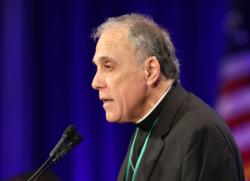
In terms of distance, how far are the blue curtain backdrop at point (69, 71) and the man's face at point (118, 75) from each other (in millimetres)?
1846

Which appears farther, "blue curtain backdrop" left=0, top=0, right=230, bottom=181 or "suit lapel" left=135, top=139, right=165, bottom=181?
"blue curtain backdrop" left=0, top=0, right=230, bottom=181

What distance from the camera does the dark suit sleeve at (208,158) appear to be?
5.38 feet

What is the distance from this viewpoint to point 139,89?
1.90m

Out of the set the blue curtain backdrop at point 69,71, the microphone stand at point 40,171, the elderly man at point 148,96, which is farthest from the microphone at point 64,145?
the blue curtain backdrop at point 69,71

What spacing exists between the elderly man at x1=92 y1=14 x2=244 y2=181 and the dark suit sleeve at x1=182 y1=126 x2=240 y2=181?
0.03 m

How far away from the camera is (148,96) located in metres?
1.91

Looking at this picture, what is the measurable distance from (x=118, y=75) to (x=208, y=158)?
42 cm

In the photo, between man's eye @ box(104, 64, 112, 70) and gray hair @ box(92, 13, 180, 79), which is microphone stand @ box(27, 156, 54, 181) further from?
gray hair @ box(92, 13, 180, 79)

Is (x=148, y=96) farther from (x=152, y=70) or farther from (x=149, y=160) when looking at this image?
(x=149, y=160)

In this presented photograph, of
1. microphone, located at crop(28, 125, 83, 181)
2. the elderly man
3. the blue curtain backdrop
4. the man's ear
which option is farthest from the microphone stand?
the blue curtain backdrop

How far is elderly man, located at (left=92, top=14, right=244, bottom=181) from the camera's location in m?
1.75

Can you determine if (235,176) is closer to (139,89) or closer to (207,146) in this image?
(207,146)

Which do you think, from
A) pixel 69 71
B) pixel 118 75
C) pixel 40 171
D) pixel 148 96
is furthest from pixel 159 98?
pixel 69 71

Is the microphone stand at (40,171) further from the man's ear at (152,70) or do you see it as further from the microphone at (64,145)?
the man's ear at (152,70)
